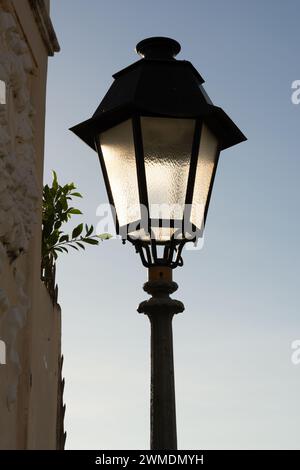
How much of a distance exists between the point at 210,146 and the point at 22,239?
4.32 ft

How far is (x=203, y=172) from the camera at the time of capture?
409cm

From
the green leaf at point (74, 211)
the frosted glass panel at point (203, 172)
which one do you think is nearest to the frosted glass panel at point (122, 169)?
the frosted glass panel at point (203, 172)

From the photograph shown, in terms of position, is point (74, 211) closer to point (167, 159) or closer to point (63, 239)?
point (63, 239)

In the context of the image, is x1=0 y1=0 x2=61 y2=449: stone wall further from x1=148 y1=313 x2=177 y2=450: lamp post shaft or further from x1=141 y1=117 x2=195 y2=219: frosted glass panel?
x1=148 y1=313 x2=177 y2=450: lamp post shaft

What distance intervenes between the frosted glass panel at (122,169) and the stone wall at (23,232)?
733 millimetres

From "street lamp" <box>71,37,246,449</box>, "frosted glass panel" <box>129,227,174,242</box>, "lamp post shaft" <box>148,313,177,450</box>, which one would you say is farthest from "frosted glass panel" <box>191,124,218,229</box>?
"lamp post shaft" <box>148,313,177,450</box>

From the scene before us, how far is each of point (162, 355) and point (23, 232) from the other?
1.53 metres

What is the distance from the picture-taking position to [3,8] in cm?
489

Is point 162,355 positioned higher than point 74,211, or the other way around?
point 74,211

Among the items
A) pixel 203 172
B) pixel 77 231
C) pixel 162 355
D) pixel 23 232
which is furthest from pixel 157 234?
pixel 77 231

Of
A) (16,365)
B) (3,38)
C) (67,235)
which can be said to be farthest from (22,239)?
(67,235)

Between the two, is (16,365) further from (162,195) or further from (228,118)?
(228,118)

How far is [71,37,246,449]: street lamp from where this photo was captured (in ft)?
12.5
